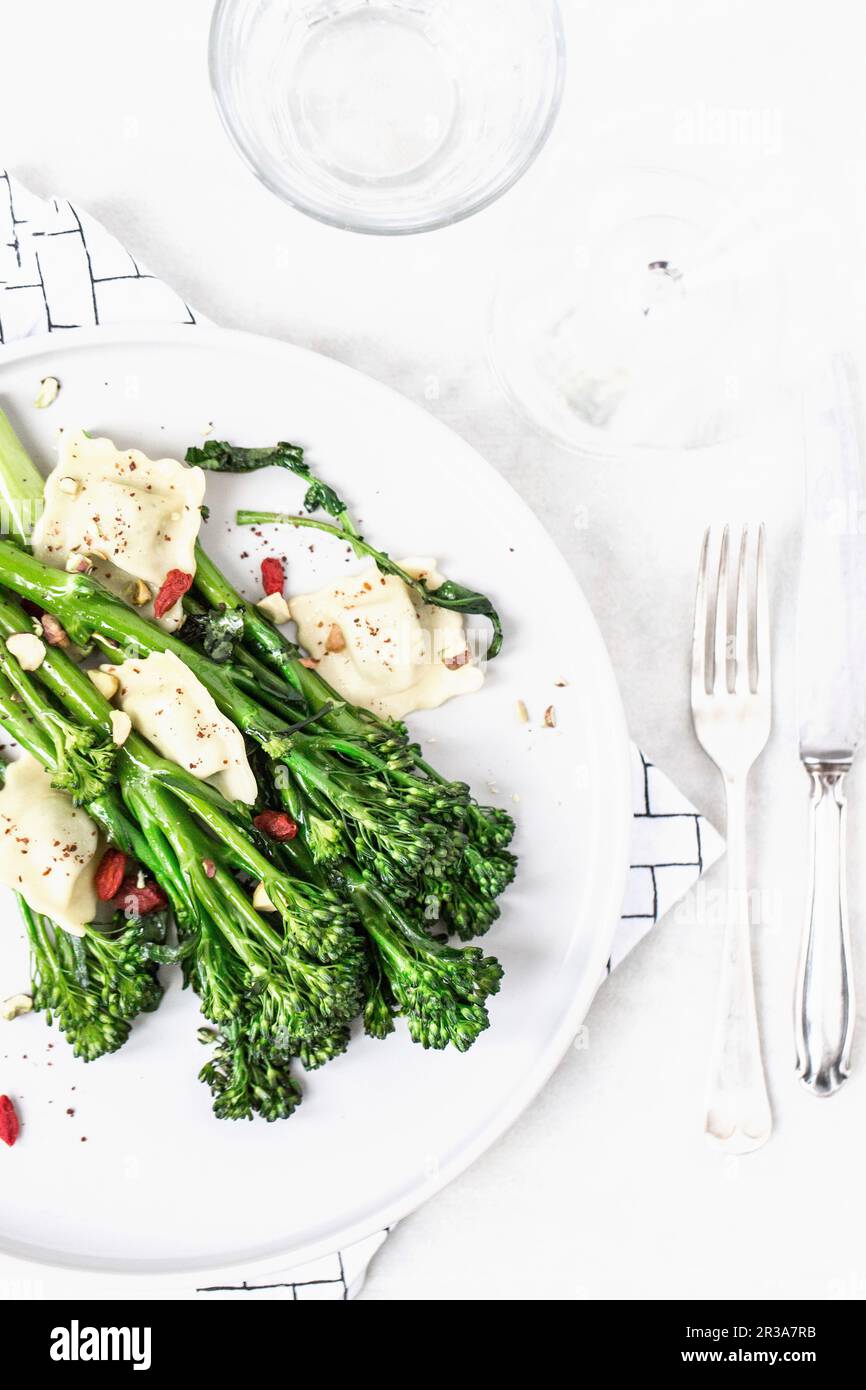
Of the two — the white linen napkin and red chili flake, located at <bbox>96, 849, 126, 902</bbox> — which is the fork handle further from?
red chili flake, located at <bbox>96, 849, 126, 902</bbox>

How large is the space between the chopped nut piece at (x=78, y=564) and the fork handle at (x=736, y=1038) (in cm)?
115

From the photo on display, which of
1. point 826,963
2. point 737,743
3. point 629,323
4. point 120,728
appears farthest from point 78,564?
point 826,963

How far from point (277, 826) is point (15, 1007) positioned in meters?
0.53

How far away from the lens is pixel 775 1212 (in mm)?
1906

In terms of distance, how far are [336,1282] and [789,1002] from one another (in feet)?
3.05

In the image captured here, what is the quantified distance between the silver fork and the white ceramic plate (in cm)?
24

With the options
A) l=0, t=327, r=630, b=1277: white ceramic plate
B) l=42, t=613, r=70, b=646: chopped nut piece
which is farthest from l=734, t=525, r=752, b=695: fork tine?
l=42, t=613, r=70, b=646: chopped nut piece

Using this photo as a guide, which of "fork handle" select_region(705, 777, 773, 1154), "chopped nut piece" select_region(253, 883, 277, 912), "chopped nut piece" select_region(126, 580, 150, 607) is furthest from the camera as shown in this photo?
"fork handle" select_region(705, 777, 773, 1154)

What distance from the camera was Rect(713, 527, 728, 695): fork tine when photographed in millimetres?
1842

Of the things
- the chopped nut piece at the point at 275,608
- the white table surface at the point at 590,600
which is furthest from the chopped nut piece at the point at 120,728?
the white table surface at the point at 590,600

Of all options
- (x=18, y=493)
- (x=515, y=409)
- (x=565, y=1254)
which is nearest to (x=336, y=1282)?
(x=565, y=1254)

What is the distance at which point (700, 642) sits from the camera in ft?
6.07

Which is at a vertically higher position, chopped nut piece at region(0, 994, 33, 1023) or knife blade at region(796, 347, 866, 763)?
knife blade at region(796, 347, 866, 763)

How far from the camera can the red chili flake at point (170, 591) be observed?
1676 millimetres
